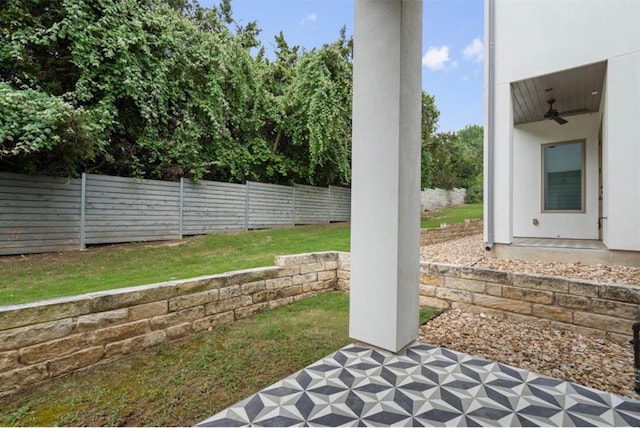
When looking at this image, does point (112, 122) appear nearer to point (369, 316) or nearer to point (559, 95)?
point (369, 316)

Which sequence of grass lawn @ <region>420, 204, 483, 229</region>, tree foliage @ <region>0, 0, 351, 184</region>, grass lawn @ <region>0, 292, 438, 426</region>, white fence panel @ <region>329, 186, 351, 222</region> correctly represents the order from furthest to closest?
white fence panel @ <region>329, 186, 351, 222</region> < grass lawn @ <region>420, 204, 483, 229</region> < tree foliage @ <region>0, 0, 351, 184</region> < grass lawn @ <region>0, 292, 438, 426</region>

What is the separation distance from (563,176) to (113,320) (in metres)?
7.51

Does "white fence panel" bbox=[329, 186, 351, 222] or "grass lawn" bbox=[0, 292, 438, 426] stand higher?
"white fence panel" bbox=[329, 186, 351, 222]

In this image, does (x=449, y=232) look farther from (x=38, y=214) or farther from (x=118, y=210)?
(x=38, y=214)

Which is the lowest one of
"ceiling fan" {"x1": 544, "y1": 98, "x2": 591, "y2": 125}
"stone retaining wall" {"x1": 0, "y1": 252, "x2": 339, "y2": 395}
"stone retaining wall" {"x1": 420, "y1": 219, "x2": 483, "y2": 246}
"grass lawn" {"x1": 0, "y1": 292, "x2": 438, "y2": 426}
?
"grass lawn" {"x1": 0, "y1": 292, "x2": 438, "y2": 426}

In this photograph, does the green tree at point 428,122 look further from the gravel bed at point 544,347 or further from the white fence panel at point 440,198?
the gravel bed at point 544,347

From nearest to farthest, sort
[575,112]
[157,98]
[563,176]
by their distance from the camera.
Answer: [575,112]
[563,176]
[157,98]

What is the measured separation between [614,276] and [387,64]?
374cm

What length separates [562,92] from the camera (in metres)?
5.26

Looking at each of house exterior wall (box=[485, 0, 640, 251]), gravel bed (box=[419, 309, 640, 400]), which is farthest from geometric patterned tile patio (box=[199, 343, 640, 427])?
house exterior wall (box=[485, 0, 640, 251])

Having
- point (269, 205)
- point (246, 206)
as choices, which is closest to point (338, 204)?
point (269, 205)

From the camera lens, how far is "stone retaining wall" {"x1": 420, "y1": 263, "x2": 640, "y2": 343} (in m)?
2.69

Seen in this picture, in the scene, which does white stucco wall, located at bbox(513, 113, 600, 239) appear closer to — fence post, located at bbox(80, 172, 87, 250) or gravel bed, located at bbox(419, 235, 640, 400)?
gravel bed, located at bbox(419, 235, 640, 400)

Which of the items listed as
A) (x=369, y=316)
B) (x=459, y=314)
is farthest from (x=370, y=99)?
(x=459, y=314)
